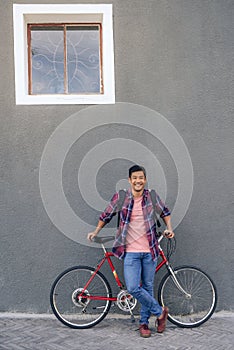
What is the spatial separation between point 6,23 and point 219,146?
10.5 feet

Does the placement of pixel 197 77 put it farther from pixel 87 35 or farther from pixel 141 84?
pixel 87 35

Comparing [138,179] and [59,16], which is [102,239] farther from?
[59,16]

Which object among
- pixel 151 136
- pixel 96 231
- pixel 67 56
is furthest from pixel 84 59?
pixel 96 231

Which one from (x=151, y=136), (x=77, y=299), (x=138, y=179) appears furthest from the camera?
(x=151, y=136)

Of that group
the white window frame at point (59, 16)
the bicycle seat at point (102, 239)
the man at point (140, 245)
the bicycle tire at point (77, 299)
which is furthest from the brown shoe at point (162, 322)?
the white window frame at point (59, 16)

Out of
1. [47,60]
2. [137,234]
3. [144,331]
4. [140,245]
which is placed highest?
[47,60]

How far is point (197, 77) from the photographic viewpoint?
227 inches

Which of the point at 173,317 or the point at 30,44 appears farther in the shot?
the point at 30,44

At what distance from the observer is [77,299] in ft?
17.4

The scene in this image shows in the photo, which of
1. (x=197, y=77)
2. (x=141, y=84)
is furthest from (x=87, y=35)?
(x=197, y=77)

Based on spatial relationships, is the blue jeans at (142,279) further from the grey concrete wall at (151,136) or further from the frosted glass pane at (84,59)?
the frosted glass pane at (84,59)

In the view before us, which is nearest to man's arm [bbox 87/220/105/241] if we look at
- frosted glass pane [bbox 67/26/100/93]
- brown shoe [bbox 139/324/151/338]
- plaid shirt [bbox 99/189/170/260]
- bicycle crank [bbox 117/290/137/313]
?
plaid shirt [bbox 99/189/170/260]

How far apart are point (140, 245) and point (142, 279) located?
1.38 feet

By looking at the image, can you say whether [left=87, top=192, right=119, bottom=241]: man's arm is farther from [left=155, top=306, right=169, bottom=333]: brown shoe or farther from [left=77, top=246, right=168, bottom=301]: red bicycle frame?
[left=155, top=306, right=169, bottom=333]: brown shoe
